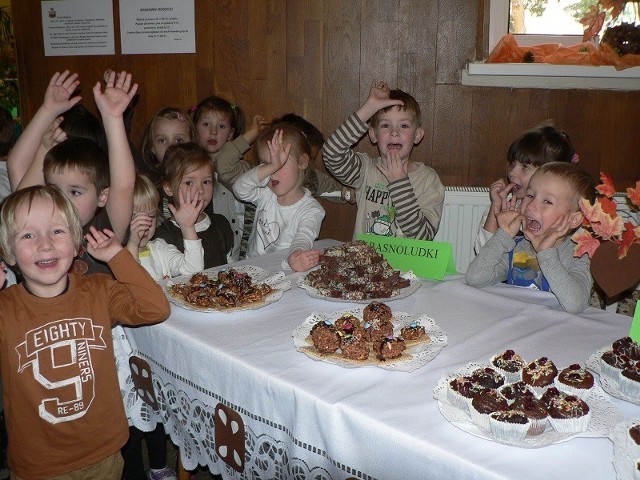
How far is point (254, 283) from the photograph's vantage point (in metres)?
2.03

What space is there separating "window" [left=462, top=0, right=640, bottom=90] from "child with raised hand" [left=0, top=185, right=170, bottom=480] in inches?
101

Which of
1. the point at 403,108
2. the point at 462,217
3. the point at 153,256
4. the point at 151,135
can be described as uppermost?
the point at 403,108

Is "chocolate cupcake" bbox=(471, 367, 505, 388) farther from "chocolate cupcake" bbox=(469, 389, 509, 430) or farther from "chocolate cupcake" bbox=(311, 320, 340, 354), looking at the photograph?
"chocolate cupcake" bbox=(311, 320, 340, 354)

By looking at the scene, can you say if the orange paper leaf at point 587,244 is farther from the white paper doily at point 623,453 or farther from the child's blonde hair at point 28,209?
the child's blonde hair at point 28,209

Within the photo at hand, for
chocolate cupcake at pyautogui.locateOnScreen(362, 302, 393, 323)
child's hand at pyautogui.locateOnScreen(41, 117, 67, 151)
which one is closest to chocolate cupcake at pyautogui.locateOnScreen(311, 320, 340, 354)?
chocolate cupcake at pyautogui.locateOnScreen(362, 302, 393, 323)

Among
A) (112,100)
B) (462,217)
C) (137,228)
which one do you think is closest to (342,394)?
(137,228)

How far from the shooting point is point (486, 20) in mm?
3541

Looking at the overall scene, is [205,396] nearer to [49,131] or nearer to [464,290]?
[464,290]

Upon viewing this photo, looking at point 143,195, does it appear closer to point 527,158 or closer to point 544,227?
point 544,227

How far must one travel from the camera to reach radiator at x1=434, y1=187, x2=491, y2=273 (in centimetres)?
372

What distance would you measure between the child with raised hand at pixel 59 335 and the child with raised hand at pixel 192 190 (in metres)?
0.78

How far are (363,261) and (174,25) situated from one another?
2.69 metres

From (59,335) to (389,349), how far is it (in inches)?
35.7

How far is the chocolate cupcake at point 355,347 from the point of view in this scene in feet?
4.83
